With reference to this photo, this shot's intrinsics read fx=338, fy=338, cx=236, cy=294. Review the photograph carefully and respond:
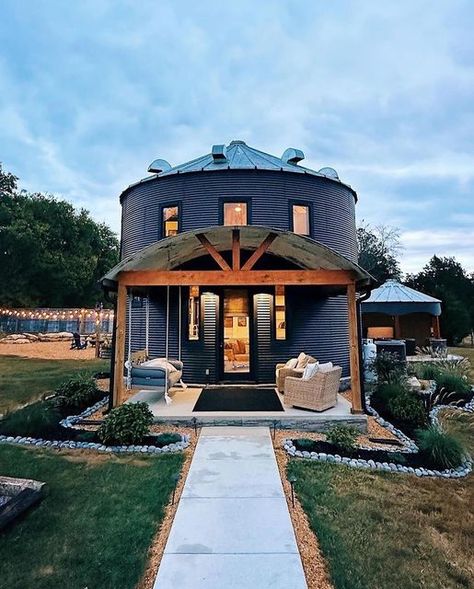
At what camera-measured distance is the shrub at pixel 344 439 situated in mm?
4871

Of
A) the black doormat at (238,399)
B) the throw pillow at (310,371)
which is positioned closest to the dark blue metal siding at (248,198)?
the throw pillow at (310,371)

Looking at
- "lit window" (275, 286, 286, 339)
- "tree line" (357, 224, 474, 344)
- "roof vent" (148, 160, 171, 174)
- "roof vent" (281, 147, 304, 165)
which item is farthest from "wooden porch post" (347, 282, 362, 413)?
"tree line" (357, 224, 474, 344)

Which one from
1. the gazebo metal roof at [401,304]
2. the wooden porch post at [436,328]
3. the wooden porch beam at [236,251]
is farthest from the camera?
the wooden porch post at [436,328]

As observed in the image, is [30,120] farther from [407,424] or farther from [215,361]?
[407,424]

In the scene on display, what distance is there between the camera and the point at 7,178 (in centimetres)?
2741

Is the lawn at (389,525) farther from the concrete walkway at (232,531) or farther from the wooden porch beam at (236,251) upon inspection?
the wooden porch beam at (236,251)

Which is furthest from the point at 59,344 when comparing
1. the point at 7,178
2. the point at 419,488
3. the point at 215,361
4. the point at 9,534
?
the point at 419,488

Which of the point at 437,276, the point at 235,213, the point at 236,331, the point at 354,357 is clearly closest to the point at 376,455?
the point at 354,357

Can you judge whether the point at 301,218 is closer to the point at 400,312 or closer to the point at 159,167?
the point at 159,167

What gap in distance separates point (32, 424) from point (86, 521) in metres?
3.23

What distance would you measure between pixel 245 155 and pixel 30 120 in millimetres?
A: 23691

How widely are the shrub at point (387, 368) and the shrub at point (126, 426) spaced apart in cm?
574

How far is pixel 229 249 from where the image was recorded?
27.6ft

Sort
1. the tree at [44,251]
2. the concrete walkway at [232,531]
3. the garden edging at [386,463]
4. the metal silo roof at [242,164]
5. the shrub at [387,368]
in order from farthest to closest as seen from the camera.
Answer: the tree at [44,251] → the metal silo roof at [242,164] → the shrub at [387,368] → the garden edging at [386,463] → the concrete walkway at [232,531]
